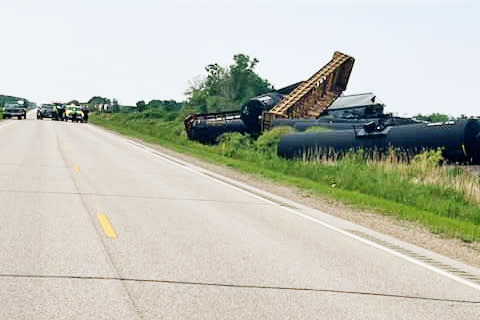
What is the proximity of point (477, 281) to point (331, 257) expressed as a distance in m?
1.89

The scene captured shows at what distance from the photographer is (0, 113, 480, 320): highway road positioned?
6.29 meters

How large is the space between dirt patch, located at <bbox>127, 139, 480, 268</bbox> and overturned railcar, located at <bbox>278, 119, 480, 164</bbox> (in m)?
5.34

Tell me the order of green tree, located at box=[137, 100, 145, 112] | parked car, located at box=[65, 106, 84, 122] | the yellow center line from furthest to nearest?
green tree, located at box=[137, 100, 145, 112]
parked car, located at box=[65, 106, 84, 122]
the yellow center line

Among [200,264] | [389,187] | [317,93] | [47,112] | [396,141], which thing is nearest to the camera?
[200,264]

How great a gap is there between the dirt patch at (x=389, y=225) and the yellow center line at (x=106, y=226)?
497cm

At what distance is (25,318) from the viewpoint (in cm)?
556

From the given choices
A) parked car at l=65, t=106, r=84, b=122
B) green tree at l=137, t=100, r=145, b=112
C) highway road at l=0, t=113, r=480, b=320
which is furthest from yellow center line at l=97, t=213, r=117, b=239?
green tree at l=137, t=100, r=145, b=112

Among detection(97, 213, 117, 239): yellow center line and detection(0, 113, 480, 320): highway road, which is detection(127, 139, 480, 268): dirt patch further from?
detection(97, 213, 117, 239): yellow center line

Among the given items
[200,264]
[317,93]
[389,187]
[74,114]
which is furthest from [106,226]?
[74,114]

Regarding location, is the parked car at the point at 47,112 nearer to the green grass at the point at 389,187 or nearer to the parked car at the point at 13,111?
the parked car at the point at 13,111

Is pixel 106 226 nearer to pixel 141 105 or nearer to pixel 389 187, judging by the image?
pixel 389 187

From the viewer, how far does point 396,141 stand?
23266 mm

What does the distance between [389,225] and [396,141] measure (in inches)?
415

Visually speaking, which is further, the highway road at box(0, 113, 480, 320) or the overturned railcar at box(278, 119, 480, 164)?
the overturned railcar at box(278, 119, 480, 164)
